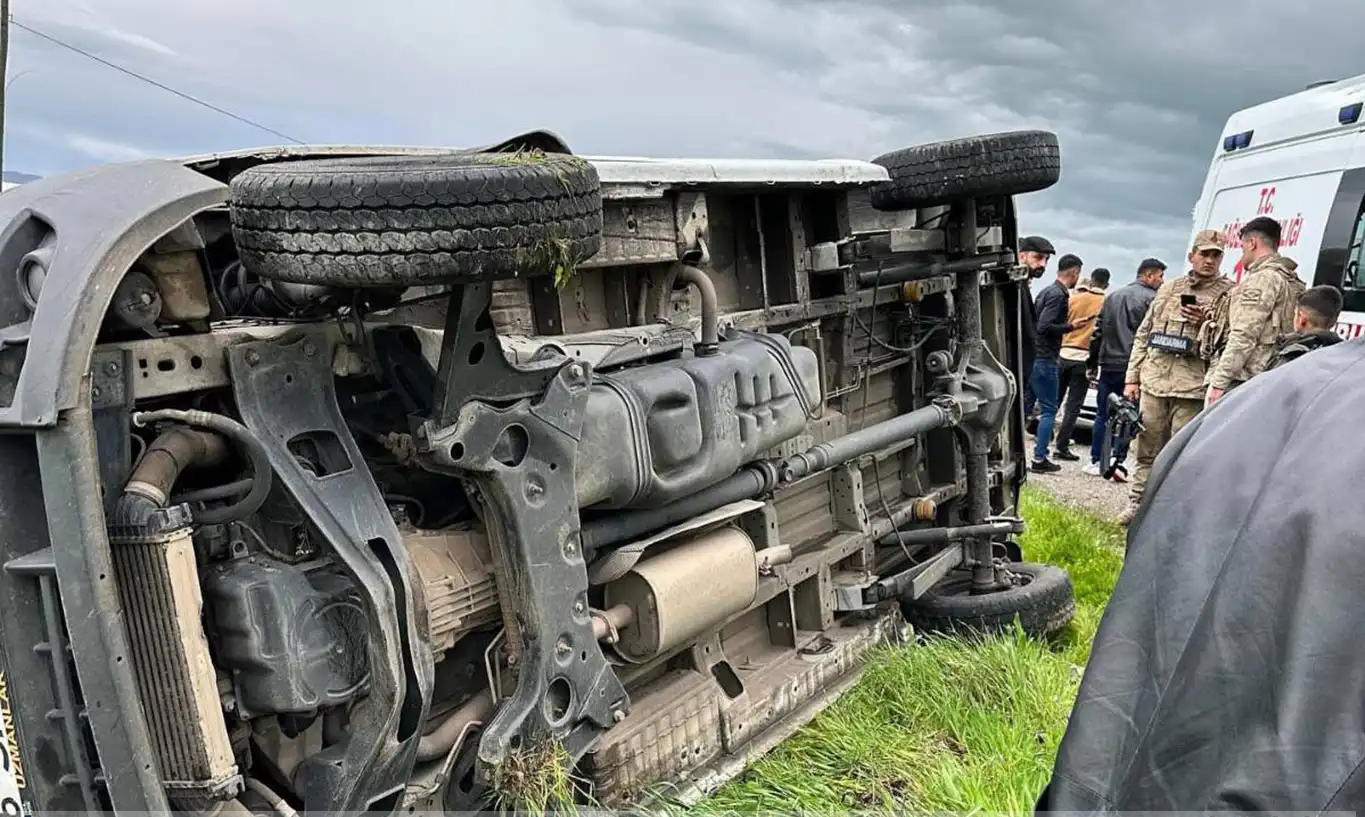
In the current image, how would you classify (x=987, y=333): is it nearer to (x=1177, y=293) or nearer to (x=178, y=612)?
(x=1177, y=293)

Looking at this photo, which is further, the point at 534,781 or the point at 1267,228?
the point at 1267,228

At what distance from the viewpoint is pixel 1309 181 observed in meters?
6.52

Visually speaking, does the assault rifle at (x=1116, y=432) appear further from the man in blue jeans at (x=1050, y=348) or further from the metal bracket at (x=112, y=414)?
the metal bracket at (x=112, y=414)

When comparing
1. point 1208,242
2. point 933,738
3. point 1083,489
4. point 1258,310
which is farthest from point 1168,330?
point 933,738

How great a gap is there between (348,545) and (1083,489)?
7.20 m

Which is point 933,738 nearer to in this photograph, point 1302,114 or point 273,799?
point 273,799

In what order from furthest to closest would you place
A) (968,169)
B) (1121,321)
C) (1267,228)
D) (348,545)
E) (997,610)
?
(1121,321), (1267,228), (997,610), (968,169), (348,545)

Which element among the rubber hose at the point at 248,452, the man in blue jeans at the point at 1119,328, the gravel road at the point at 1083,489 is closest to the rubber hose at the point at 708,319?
the rubber hose at the point at 248,452

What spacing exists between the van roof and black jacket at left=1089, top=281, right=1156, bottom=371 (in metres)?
1.34

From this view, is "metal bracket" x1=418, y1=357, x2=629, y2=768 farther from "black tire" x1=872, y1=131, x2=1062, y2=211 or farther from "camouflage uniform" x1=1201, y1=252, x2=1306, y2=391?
"camouflage uniform" x1=1201, y1=252, x2=1306, y2=391

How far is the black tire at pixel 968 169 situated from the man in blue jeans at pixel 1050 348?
497 cm

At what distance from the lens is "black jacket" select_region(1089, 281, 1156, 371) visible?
28.0 feet

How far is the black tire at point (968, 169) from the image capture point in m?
4.20

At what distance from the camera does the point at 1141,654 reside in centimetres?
120
